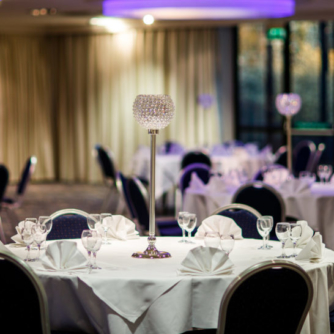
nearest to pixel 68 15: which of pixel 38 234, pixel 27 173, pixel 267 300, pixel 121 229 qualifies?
pixel 27 173

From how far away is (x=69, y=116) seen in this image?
12.9 m

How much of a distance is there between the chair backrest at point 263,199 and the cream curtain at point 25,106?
8467 millimetres

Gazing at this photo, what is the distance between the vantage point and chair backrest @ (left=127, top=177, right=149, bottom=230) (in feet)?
16.7

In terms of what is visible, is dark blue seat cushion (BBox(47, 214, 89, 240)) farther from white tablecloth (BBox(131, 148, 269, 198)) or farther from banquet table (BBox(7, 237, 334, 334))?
white tablecloth (BBox(131, 148, 269, 198))

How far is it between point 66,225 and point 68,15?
710 cm

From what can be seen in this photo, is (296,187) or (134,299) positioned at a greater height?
(296,187)

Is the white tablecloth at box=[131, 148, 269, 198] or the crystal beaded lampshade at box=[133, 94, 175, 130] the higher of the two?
the crystal beaded lampshade at box=[133, 94, 175, 130]

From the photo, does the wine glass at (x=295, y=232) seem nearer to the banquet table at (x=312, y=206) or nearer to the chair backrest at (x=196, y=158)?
the banquet table at (x=312, y=206)

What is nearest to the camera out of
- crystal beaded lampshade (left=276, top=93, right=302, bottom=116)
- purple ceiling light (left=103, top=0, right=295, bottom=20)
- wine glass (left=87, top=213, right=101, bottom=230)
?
wine glass (left=87, top=213, right=101, bottom=230)

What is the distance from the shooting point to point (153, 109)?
2.97 m

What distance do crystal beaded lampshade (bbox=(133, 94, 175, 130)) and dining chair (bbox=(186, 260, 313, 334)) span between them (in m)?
0.95

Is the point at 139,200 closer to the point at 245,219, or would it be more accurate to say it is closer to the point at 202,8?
the point at 245,219

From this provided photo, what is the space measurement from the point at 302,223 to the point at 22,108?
1026cm

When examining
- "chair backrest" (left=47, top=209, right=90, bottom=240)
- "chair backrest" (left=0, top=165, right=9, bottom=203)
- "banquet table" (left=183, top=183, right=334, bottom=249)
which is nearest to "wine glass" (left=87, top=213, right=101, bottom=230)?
"chair backrest" (left=47, top=209, right=90, bottom=240)
